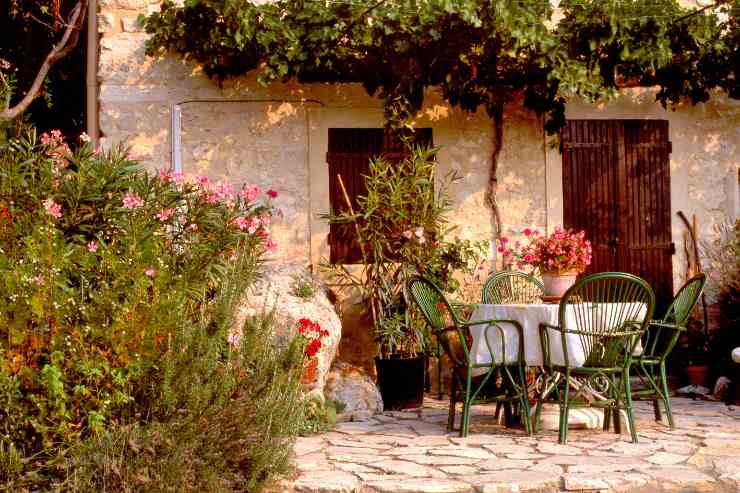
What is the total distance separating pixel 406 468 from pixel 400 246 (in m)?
3.19

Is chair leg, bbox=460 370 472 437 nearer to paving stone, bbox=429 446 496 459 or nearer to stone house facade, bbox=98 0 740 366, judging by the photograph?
paving stone, bbox=429 446 496 459

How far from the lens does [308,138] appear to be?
8195 mm

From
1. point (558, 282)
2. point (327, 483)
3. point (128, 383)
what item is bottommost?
point (327, 483)

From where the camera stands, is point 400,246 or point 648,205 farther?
point 648,205

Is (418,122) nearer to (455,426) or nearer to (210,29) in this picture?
(210,29)

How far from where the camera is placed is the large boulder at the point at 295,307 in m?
6.77

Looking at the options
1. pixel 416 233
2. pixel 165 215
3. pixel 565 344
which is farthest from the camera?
pixel 416 233

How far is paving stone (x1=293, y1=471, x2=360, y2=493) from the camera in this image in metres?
4.46

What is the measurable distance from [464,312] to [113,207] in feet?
10.2

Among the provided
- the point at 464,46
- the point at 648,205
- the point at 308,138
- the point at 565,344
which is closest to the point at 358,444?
the point at 565,344

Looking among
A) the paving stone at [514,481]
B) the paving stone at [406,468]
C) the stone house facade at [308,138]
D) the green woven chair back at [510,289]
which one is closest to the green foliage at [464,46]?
the stone house facade at [308,138]

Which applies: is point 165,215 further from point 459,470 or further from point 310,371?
point 459,470

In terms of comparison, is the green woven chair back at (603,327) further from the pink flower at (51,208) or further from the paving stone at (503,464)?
the pink flower at (51,208)

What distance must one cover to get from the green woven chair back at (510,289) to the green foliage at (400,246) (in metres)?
0.44
